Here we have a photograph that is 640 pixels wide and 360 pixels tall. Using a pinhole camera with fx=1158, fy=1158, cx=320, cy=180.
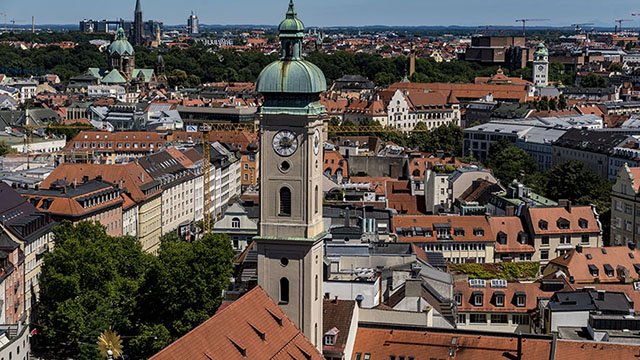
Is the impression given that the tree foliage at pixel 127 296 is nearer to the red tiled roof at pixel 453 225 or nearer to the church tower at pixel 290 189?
the church tower at pixel 290 189

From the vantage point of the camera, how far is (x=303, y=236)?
49375 millimetres

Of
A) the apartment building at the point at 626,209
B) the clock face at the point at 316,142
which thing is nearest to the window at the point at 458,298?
the clock face at the point at 316,142

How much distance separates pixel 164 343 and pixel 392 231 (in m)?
29.9

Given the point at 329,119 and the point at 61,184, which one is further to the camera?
the point at 329,119

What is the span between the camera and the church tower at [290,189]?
49281mm

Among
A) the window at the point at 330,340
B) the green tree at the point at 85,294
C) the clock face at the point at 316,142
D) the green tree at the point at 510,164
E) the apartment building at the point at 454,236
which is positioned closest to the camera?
the clock face at the point at 316,142

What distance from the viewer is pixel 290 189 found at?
163ft

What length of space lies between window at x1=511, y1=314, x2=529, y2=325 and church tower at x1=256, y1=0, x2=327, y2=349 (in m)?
22.9

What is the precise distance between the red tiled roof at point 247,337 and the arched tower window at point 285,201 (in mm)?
3620

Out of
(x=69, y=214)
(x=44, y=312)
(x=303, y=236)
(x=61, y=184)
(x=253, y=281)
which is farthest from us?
(x=61, y=184)

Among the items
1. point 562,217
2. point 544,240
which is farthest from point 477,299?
point 562,217

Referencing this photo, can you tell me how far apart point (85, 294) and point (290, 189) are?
28405mm

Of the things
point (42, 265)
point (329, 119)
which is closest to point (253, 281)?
point (42, 265)

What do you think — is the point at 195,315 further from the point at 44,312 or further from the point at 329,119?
the point at 329,119
